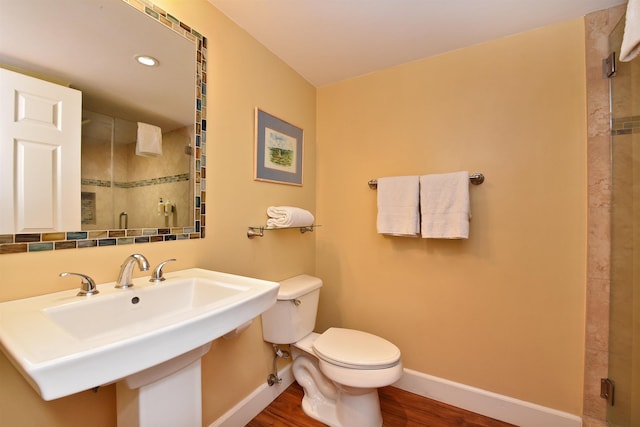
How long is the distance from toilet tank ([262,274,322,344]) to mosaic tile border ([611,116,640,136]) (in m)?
1.73

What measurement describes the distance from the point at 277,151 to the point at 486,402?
1.91m

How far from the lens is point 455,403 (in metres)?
1.56

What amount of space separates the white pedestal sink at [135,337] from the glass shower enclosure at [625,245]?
160cm

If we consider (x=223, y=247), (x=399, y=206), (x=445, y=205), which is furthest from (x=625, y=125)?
(x=223, y=247)

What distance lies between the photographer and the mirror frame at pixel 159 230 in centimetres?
78

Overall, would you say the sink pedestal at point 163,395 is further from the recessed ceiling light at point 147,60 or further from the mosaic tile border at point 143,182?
the recessed ceiling light at point 147,60

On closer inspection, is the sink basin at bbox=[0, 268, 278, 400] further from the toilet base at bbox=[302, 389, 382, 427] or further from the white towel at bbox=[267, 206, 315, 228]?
the toilet base at bbox=[302, 389, 382, 427]

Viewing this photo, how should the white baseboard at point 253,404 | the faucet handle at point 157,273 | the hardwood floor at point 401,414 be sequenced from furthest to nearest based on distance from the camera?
the hardwood floor at point 401,414, the white baseboard at point 253,404, the faucet handle at point 157,273

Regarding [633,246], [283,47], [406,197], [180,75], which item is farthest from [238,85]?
[633,246]

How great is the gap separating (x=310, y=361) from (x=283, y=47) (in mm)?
1924

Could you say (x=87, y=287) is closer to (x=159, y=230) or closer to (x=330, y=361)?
(x=159, y=230)

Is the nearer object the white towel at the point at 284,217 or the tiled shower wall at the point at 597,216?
the tiled shower wall at the point at 597,216

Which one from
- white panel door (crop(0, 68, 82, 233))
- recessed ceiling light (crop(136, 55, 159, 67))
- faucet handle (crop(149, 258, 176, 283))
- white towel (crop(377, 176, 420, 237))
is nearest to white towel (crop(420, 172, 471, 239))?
white towel (crop(377, 176, 420, 237))

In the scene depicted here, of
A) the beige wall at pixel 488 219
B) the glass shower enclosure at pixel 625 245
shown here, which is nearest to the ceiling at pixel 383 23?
the beige wall at pixel 488 219
